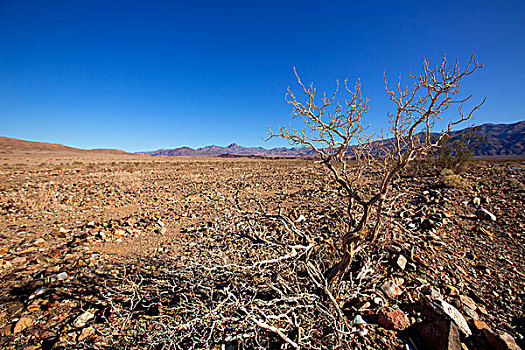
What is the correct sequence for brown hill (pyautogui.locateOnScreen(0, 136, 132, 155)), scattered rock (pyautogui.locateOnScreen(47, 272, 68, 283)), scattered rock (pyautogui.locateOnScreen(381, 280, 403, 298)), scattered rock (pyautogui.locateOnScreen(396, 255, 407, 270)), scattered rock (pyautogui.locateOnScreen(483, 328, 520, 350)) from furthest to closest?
brown hill (pyautogui.locateOnScreen(0, 136, 132, 155)) < scattered rock (pyautogui.locateOnScreen(47, 272, 68, 283)) < scattered rock (pyautogui.locateOnScreen(396, 255, 407, 270)) < scattered rock (pyautogui.locateOnScreen(381, 280, 403, 298)) < scattered rock (pyautogui.locateOnScreen(483, 328, 520, 350))

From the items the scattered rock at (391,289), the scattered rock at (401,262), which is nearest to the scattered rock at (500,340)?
the scattered rock at (391,289)

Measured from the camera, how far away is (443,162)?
343 inches

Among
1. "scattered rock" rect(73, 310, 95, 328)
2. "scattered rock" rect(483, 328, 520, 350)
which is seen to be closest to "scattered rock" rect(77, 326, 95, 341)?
"scattered rock" rect(73, 310, 95, 328)

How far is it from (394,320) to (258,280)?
1.55 metres

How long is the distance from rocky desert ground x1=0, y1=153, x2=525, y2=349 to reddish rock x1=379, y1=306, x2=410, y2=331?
0.03 feet

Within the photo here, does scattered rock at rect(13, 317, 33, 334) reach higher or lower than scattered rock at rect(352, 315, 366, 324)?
lower

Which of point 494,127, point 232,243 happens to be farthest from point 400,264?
point 494,127

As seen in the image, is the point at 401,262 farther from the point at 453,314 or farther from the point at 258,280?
the point at 258,280

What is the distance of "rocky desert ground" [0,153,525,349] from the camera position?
6.97 ft

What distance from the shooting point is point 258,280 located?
289 centimetres

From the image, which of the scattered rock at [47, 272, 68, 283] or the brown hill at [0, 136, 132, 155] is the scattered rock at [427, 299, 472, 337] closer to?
the scattered rock at [47, 272, 68, 283]

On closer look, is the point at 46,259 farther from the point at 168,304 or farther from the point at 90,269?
the point at 168,304

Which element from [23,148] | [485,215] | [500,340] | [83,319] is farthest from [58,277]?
[23,148]

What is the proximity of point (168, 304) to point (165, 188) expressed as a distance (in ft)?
25.7
